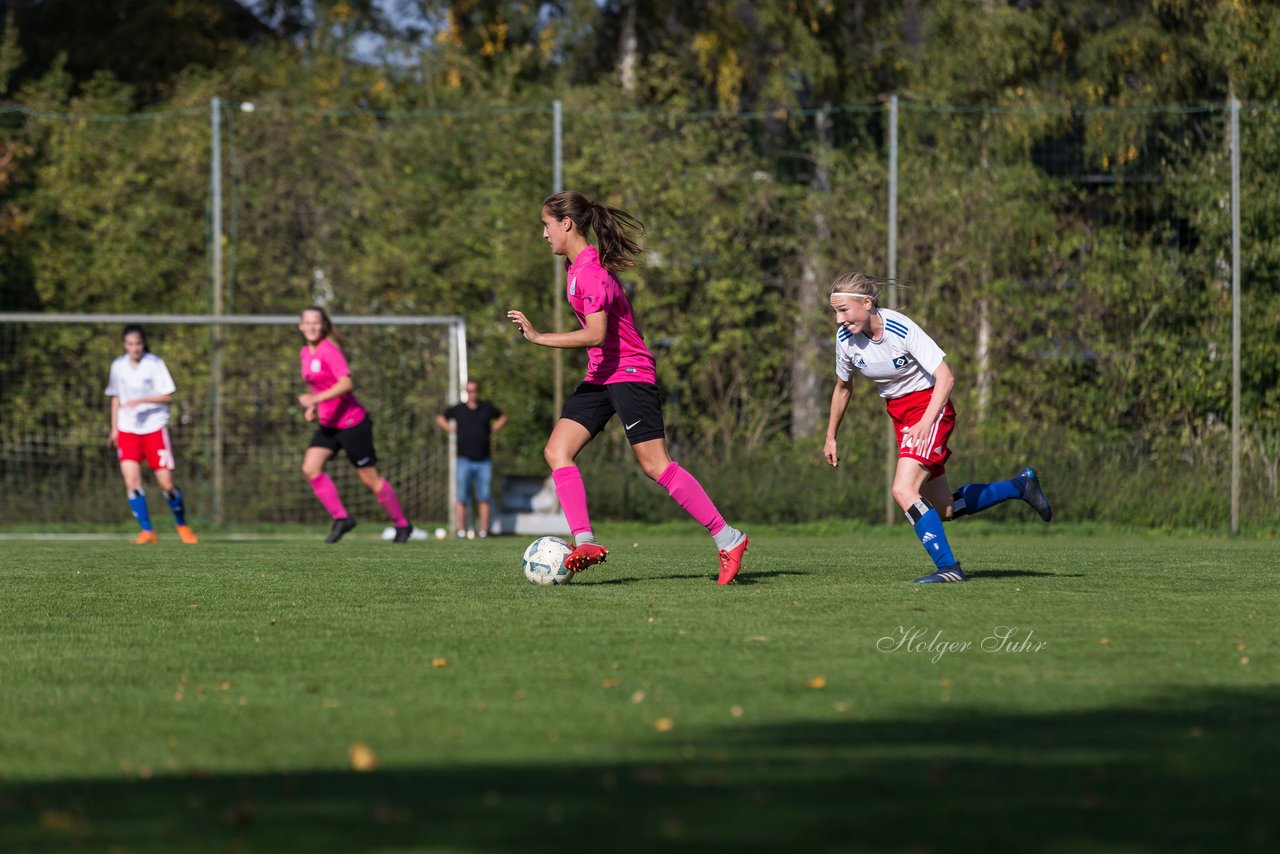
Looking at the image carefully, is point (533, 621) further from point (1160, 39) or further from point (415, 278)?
point (1160, 39)

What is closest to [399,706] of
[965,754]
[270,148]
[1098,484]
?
[965,754]

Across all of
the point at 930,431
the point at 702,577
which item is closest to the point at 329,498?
the point at 702,577

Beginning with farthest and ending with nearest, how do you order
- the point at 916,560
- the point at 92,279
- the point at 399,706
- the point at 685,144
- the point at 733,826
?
the point at 92,279 < the point at 685,144 < the point at 916,560 < the point at 399,706 < the point at 733,826

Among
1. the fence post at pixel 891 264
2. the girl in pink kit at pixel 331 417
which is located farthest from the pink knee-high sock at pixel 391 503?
the fence post at pixel 891 264

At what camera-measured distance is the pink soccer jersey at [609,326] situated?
342 inches

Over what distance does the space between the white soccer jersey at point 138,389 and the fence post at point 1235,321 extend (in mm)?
9980

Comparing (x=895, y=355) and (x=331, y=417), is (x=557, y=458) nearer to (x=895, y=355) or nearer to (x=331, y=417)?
(x=895, y=355)

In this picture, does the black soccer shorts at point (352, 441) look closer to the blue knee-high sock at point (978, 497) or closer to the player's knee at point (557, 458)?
the player's knee at point (557, 458)

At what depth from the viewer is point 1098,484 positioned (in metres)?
17.1

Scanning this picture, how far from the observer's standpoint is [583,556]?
8.69 metres

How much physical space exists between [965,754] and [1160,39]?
56.9ft

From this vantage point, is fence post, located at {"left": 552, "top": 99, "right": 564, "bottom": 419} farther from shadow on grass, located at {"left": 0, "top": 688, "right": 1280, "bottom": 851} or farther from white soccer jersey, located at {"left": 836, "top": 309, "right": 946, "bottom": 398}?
shadow on grass, located at {"left": 0, "top": 688, "right": 1280, "bottom": 851}

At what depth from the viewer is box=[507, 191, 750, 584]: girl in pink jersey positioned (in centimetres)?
873

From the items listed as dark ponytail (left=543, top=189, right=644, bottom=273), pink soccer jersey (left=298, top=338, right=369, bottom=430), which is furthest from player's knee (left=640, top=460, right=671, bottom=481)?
pink soccer jersey (left=298, top=338, right=369, bottom=430)
